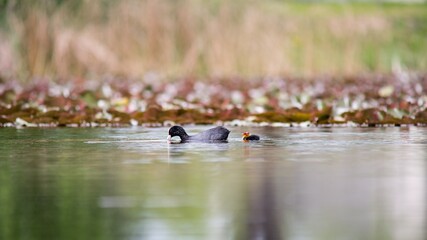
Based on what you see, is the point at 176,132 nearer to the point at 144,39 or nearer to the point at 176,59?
the point at 144,39

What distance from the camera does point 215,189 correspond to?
22.0 ft

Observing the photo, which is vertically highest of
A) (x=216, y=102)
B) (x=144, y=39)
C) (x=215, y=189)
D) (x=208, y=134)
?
(x=144, y=39)

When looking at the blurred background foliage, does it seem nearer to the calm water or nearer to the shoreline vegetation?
the shoreline vegetation

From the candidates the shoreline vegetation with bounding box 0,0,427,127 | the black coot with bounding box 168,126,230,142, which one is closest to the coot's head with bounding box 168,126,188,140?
the black coot with bounding box 168,126,230,142

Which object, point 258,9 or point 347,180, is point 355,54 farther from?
point 347,180

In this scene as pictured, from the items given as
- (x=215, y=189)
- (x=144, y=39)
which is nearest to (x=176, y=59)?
(x=144, y=39)

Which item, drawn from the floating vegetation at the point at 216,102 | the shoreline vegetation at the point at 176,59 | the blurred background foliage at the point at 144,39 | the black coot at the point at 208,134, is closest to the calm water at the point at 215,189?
the black coot at the point at 208,134

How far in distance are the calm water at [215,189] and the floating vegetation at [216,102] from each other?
121 inches

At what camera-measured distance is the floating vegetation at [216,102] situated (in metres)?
13.9

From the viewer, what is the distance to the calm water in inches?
207

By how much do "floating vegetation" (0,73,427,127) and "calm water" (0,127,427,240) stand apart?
3.07 meters

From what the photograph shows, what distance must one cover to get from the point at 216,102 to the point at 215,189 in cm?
1017

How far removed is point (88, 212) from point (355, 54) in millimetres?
20895

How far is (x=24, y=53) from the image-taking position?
22156mm
